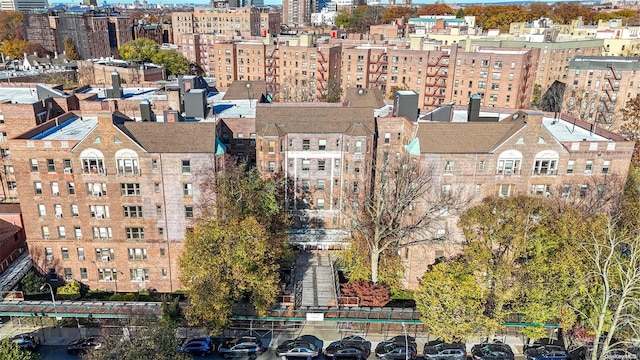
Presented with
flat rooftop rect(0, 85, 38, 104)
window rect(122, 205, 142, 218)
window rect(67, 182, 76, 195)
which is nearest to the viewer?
window rect(67, 182, 76, 195)

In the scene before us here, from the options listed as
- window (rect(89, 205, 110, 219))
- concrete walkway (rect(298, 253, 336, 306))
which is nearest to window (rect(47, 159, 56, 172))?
window (rect(89, 205, 110, 219))

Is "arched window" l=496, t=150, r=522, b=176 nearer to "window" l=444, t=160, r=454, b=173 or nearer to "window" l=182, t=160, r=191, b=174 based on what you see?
"window" l=444, t=160, r=454, b=173

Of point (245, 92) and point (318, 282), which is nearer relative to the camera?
point (318, 282)

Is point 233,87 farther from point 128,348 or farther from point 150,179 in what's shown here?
point 128,348

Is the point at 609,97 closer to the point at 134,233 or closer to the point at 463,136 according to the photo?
the point at 463,136

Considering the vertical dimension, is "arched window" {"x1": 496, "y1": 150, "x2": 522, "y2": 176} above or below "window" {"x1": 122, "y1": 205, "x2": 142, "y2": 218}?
above

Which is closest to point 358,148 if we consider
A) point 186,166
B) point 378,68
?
point 186,166

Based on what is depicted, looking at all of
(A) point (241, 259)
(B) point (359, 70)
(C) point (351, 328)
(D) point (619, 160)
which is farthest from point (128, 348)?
(B) point (359, 70)
